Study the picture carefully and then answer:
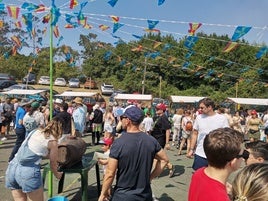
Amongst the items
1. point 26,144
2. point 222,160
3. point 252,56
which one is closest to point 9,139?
point 26,144

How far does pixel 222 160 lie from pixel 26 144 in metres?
2.41

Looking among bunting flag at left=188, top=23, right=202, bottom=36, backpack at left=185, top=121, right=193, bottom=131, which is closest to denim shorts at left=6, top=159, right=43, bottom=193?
backpack at left=185, top=121, right=193, bottom=131

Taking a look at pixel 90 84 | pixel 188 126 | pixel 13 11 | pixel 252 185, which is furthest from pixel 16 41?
pixel 90 84

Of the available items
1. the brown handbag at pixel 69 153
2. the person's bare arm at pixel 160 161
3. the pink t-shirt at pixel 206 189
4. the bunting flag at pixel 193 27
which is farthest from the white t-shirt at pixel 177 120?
the pink t-shirt at pixel 206 189

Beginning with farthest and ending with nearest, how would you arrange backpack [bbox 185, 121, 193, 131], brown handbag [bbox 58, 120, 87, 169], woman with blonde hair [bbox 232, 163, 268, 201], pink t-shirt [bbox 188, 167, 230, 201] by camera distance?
backpack [bbox 185, 121, 193, 131], brown handbag [bbox 58, 120, 87, 169], pink t-shirt [bbox 188, 167, 230, 201], woman with blonde hair [bbox 232, 163, 268, 201]

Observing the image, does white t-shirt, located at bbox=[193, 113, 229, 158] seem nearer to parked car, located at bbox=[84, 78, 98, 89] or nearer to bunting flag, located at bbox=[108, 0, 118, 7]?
bunting flag, located at bbox=[108, 0, 118, 7]

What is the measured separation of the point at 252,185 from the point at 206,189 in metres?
0.69

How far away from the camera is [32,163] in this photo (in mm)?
3779

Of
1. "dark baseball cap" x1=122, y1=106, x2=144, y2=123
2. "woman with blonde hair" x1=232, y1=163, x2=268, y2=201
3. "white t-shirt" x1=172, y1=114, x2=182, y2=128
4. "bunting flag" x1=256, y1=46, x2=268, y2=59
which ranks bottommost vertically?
"white t-shirt" x1=172, y1=114, x2=182, y2=128

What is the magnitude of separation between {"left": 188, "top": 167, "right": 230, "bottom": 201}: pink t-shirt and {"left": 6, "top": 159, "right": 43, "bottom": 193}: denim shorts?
205 centimetres

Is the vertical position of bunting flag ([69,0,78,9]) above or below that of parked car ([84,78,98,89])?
above

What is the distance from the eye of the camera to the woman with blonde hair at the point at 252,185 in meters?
1.52

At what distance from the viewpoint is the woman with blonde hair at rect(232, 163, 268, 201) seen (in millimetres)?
1519

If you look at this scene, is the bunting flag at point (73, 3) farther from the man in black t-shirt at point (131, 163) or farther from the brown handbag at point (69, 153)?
the man in black t-shirt at point (131, 163)
